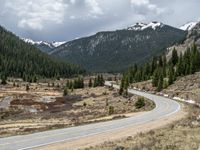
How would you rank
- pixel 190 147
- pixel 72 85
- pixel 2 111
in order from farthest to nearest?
pixel 72 85, pixel 2 111, pixel 190 147

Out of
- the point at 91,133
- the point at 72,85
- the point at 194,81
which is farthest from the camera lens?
the point at 72,85

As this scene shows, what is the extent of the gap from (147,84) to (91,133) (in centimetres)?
10639

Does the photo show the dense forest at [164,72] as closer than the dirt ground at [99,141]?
No

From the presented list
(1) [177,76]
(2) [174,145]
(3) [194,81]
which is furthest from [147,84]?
(2) [174,145]

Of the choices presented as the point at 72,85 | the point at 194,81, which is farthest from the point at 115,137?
the point at 72,85

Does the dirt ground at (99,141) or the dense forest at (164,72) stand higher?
the dense forest at (164,72)

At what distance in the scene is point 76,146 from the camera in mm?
27047

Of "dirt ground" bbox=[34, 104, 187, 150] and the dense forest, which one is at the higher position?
the dense forest

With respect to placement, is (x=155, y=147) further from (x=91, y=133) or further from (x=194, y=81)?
(x=194, y=81)

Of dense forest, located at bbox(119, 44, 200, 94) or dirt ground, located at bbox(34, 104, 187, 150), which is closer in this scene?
dirt ground, located at bbox(34, 104, 187, 150)

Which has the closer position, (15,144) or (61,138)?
(15,144)

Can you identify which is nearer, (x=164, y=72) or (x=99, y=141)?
(x=99, y=141)

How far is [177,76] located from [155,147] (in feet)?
365

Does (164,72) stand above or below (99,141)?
above
